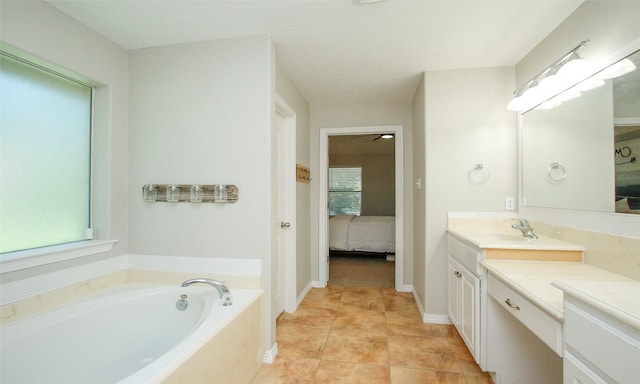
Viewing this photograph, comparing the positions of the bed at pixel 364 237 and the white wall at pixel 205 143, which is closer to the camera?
the white wall at pixel 205 143

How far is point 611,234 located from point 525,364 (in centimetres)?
86

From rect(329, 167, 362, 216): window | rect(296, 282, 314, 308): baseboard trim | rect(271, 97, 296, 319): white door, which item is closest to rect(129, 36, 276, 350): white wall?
rect(271, 97, 296, 319): white door

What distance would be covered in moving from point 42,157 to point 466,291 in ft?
9.52

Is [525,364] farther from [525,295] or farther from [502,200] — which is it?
[502,200]

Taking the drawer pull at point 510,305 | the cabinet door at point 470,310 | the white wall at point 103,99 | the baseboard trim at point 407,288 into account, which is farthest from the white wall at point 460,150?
the white wall at point 103,99

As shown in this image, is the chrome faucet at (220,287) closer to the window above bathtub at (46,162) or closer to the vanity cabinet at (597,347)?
the window above bathtub at (46,162)

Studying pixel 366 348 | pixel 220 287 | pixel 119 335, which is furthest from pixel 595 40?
pixel 119 335

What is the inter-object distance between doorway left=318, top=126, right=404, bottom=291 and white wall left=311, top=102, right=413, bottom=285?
0.05m

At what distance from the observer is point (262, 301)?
186 cm

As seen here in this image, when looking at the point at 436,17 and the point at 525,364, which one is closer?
the point at 525,364

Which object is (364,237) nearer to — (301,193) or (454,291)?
(301,193)

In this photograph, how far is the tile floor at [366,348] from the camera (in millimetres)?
1699

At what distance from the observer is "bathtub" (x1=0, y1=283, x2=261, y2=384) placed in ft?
4.05

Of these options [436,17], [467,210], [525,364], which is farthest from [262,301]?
[436,17]
